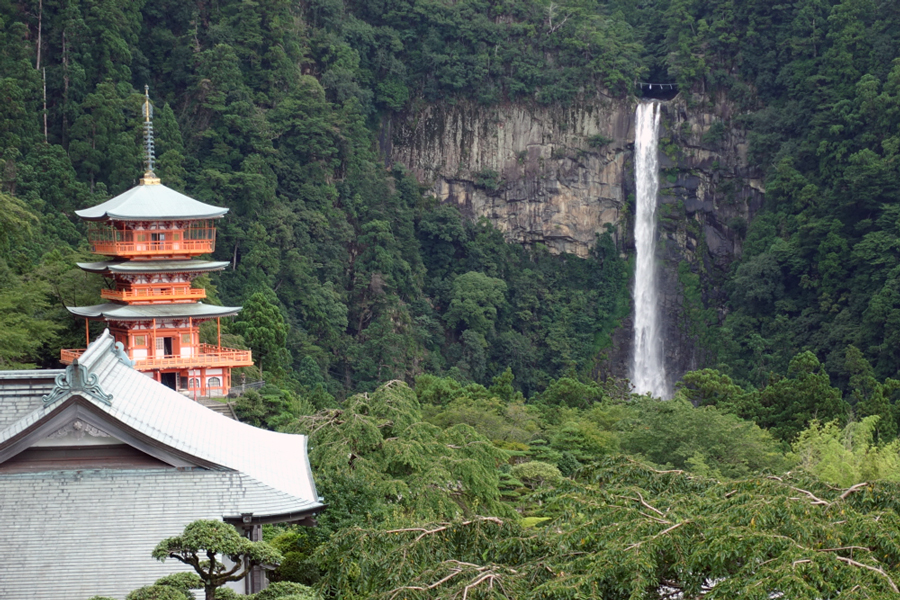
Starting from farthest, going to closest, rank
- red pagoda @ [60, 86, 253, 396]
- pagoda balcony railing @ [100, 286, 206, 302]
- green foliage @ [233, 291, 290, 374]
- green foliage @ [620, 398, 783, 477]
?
1. green foliage @ [233, 291, 290, 374]
2. pagoda balcony railing @ [100, 286, 206, 302]
3. red pagoda @ [60, 86, 253, 396]
4. green foliage @ [620, 398, 783, 477]

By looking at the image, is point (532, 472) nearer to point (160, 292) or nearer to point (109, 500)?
point (160, 292)

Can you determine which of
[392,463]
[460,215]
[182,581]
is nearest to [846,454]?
[392,463]

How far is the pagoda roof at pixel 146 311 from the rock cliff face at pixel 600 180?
3025 centimetres

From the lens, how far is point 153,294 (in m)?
30.5

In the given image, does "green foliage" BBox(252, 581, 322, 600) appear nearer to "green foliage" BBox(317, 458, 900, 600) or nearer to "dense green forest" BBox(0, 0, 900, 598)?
"green foliage" BBox(317, 458, 900, 600)

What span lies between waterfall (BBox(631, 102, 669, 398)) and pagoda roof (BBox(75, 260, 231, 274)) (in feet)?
102

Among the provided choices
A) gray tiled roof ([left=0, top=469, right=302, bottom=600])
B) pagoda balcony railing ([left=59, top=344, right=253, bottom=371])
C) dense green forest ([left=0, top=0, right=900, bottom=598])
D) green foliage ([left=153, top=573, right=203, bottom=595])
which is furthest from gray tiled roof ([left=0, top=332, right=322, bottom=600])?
pagoda balcony railing ([left=59, top=344, right=253, bottom=371])

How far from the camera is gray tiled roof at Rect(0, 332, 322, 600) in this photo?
1027 centimetres

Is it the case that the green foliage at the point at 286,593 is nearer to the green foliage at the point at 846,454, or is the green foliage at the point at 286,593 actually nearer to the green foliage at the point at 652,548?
the green foliage at the point at 652,548

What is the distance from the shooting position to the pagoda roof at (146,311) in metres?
29.1

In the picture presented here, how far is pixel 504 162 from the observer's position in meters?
60.2

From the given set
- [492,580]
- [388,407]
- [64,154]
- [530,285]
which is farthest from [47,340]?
[530,285]

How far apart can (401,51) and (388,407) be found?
42666 mm

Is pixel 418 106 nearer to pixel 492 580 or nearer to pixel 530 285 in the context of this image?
pixel 530 285
